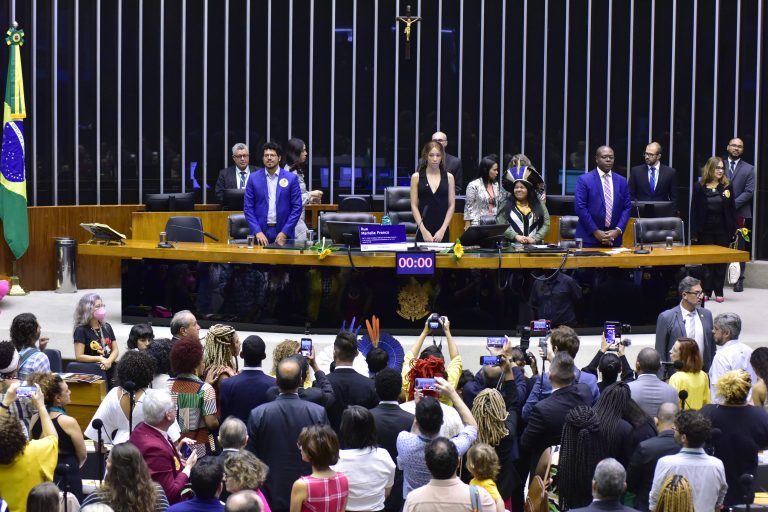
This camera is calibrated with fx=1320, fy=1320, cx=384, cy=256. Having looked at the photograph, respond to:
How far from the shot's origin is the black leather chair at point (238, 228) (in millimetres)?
13227

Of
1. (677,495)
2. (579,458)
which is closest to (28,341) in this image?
(579,458)

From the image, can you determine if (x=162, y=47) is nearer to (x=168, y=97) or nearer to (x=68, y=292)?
(x=168, y=97)

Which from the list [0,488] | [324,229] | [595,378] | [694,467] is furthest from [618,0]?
[0,488]

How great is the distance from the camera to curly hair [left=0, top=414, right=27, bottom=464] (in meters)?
5.94

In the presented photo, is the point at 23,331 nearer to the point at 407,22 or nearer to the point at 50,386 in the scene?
the point at 50,386

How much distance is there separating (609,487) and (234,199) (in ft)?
31.6

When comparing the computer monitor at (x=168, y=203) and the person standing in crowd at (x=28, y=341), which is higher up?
the computer monitor at (x=168, y=203)

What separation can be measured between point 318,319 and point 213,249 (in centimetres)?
116

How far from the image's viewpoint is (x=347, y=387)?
7230 millimetres

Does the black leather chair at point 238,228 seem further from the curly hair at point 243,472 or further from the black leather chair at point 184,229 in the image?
the curly hair at point 243,472

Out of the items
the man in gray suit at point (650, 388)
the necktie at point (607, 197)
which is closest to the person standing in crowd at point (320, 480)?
the man in gray suit at point (650, 388)

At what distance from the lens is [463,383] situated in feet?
25.3

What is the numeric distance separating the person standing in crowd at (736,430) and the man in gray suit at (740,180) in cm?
853

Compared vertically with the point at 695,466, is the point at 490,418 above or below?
above
